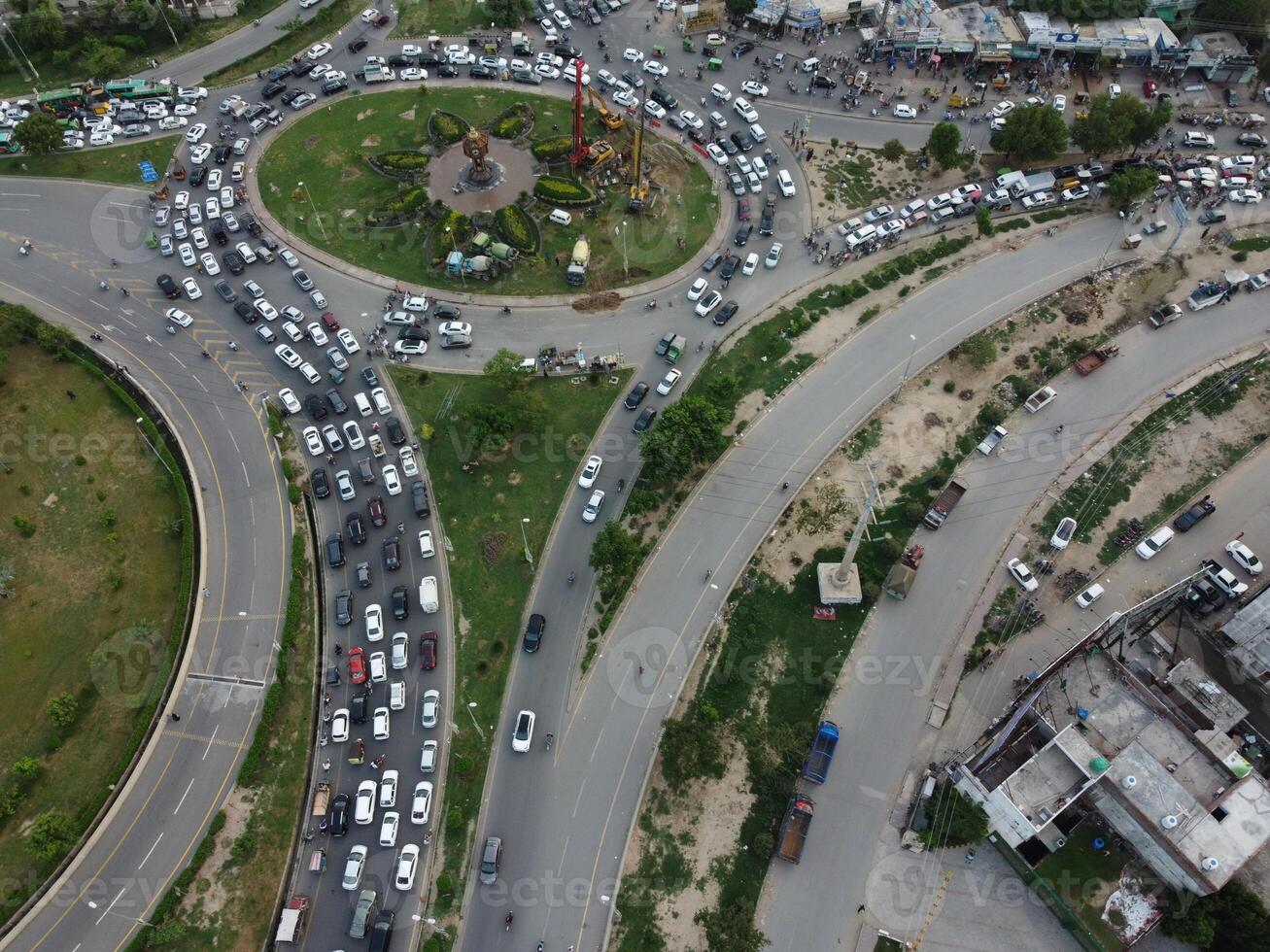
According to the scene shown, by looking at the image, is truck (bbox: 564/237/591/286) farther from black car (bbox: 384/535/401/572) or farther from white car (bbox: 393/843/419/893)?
white car (bbox: 393/843/419/893)

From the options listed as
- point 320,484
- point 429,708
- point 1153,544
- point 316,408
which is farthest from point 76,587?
point 1153,544

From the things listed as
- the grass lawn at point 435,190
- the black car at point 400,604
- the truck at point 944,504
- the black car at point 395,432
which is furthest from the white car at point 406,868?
the grass lawn at point 435,190

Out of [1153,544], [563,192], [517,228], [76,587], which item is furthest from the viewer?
[563,192]

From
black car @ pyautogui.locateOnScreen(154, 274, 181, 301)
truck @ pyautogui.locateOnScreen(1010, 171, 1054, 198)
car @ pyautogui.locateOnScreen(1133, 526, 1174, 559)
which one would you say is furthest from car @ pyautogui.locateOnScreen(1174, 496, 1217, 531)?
black car @ pyautogui.locateOnScreen(154, 274, 181, 301)

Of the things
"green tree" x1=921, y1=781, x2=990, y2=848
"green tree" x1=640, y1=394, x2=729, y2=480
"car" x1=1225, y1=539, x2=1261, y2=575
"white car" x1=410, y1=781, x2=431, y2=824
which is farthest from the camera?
"green tree" x1=640, y1=394, x2=729, y2=480

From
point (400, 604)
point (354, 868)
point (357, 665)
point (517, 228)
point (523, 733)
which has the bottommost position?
point (354, 868)

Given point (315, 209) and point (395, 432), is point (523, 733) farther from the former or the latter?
point (315, 209)

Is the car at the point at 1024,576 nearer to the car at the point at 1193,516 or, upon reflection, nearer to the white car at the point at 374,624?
the car at the point at 1193,516
